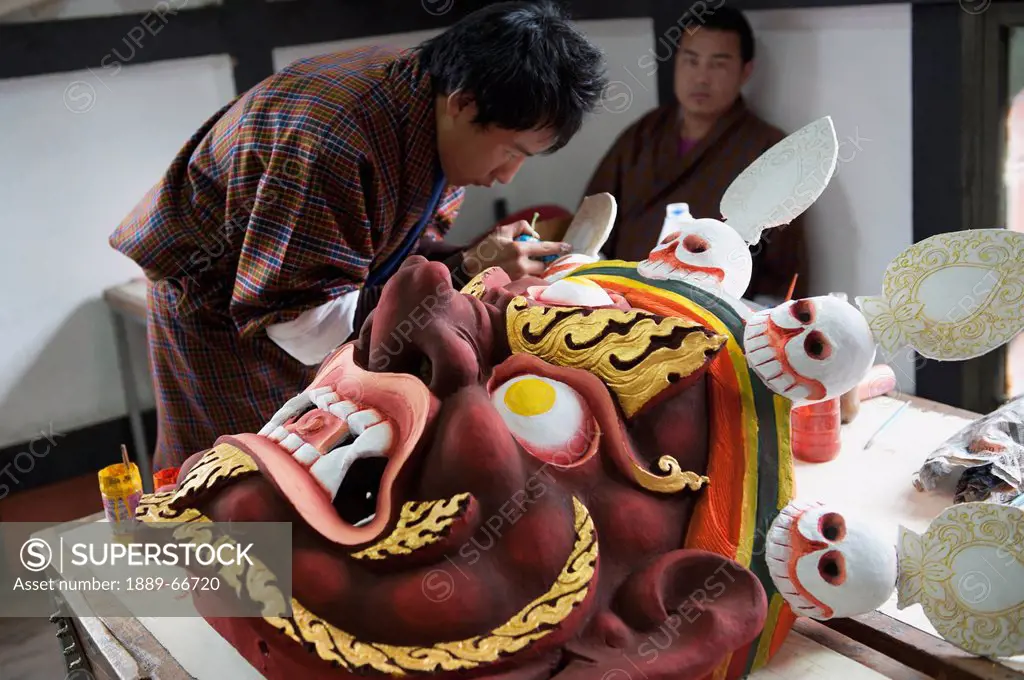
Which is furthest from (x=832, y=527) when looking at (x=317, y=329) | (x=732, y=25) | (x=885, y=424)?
(x=732, y=25)

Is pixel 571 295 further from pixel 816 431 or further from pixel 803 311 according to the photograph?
pixel 816 431

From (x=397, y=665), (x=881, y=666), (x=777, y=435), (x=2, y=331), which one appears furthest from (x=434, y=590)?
(x=2, y=331)

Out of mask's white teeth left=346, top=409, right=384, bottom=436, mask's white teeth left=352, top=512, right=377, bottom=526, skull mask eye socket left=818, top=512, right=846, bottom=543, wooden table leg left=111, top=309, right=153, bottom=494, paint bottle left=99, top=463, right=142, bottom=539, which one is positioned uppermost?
mask's white teeth left=346, top=409, right=384, bottom=436

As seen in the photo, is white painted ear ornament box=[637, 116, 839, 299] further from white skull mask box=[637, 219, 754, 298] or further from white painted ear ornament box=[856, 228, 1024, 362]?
white painted ear ornament box=[856, 228, 1024, 362]

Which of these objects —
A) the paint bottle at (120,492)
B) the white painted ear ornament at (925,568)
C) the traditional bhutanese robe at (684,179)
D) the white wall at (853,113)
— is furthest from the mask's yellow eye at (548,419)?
the white wall at (853,113)

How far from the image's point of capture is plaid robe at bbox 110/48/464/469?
65.6 inches

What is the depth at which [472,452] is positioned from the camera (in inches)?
40.2

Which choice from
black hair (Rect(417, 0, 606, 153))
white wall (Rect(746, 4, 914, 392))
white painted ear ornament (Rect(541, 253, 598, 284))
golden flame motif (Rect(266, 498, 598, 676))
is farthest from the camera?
white wall (Rect(746, 4, 914, 392))

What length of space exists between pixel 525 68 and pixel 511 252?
0.29 m

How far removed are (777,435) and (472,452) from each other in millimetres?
359

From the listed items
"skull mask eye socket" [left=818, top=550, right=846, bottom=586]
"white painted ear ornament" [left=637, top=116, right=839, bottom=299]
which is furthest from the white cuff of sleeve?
"skull mask eye socket" [left=818, top=550, right=846, bottom=586]

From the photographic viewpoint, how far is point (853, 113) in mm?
2963

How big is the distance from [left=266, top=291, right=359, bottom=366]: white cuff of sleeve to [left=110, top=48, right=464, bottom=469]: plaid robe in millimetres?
21

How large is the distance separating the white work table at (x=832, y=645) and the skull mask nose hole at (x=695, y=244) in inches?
18.9
